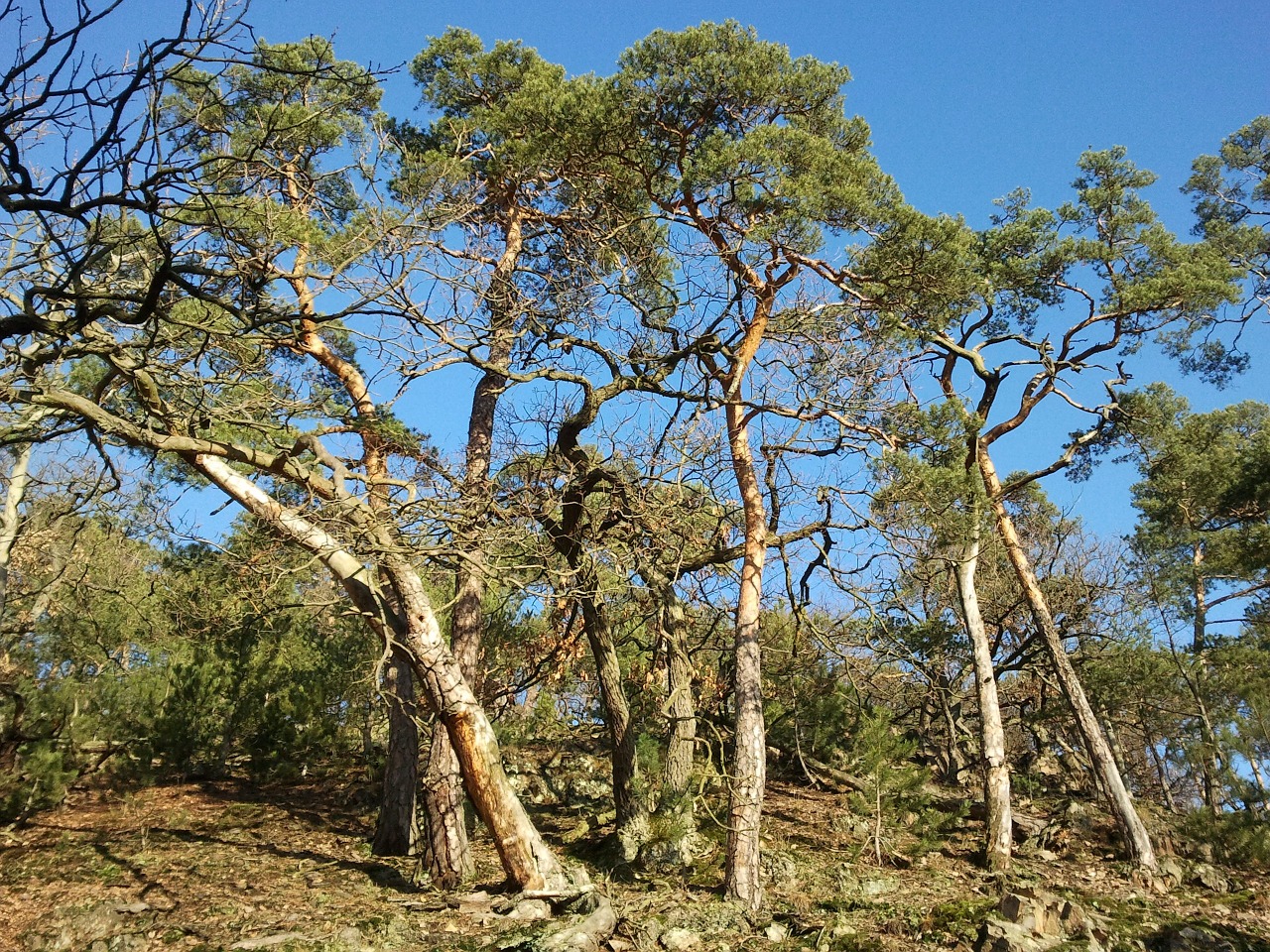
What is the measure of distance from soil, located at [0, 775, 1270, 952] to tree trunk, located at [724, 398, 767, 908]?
314 mm

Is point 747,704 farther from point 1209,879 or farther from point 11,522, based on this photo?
point 11,522

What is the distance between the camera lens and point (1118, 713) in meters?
15.6

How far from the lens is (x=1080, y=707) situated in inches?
431

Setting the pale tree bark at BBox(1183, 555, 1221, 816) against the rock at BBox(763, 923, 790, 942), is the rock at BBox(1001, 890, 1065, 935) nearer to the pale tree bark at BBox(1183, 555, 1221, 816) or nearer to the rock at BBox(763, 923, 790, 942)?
the rock at BBox(763, 923, 790, 942)

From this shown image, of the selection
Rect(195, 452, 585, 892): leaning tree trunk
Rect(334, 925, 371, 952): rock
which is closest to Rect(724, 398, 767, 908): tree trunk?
Rect(195, 452, 585, 892): leaning tree trunk

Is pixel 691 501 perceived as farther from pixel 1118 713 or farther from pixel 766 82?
pixel 1118 713

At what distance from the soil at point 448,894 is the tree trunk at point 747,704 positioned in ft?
1.03

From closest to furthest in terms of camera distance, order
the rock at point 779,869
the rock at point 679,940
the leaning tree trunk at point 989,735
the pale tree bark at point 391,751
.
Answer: the rock at point 679,940, the rock at point 779,869, the pale tree bark at point 391,751, the leaning tree trunk at point 989,735

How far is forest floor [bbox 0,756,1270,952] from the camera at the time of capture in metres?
5.62

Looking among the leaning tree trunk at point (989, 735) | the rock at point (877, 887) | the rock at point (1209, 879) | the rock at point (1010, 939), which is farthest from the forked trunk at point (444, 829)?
the rock at point (1209, 879)

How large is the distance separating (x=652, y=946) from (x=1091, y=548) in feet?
46.4

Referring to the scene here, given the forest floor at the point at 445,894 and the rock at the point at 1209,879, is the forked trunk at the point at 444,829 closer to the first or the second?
the forest floor at the point at 445,894

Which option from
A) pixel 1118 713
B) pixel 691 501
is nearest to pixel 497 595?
pixel 691 501

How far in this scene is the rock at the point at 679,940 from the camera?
226 inches
